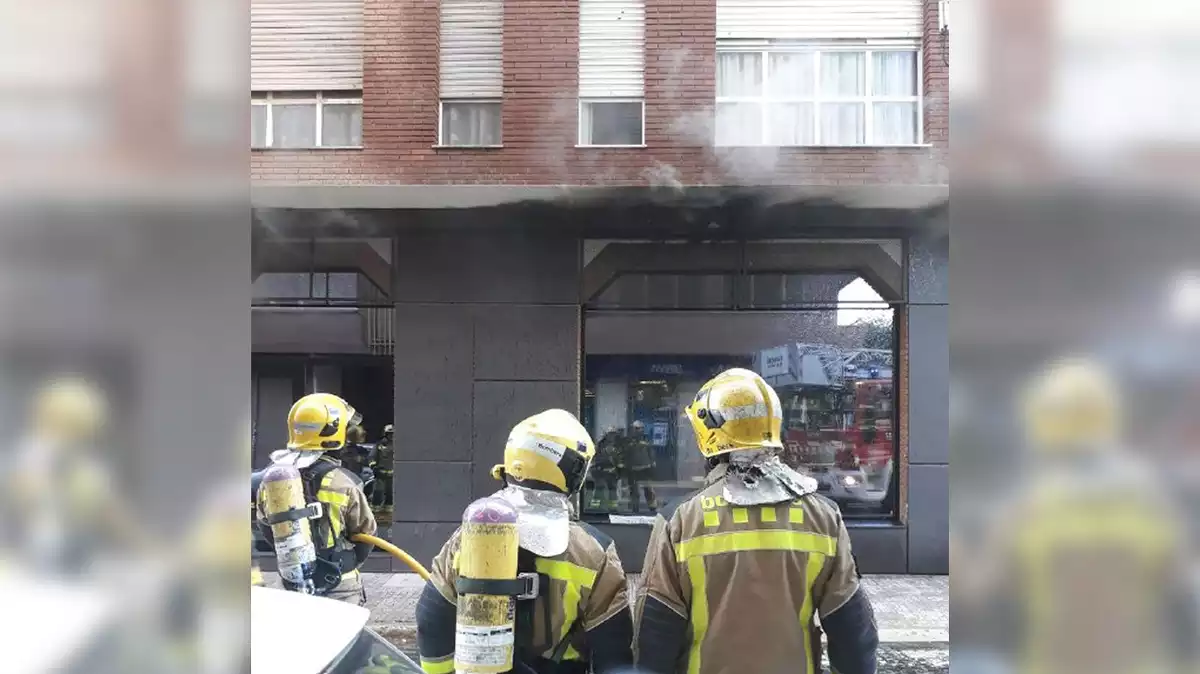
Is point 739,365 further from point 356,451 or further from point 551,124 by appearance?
point 356,451

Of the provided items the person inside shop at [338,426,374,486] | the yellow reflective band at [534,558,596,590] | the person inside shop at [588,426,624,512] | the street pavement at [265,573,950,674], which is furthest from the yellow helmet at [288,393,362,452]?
the person inside shop at [588,426,624,512]

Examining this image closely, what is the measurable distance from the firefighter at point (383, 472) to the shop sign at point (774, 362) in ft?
14.3

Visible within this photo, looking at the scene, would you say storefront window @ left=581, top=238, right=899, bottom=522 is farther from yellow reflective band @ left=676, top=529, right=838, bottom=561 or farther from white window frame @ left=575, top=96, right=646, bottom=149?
yellow reflective band @ left=676, top=529, right=838, bottom=561

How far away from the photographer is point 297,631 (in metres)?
1.96

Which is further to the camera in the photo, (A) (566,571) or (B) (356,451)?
(B) (356,451)

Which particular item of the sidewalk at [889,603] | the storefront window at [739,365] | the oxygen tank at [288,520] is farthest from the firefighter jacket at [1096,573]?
the storefront window at [739,365]

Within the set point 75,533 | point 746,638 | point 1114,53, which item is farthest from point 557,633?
point 1114,53

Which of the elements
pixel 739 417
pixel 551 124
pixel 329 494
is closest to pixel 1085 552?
pixel 739 417

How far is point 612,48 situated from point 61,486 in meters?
7.72

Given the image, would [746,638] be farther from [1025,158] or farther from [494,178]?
[494,178]

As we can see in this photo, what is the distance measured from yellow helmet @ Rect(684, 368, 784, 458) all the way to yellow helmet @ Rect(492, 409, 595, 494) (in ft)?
1.41

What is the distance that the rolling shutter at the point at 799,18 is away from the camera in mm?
7859

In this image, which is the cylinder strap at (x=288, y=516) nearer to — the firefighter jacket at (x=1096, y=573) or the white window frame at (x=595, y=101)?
the firefighter jacket at (x=1096, y=573)

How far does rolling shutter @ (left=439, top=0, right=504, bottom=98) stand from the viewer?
26.1 feet
